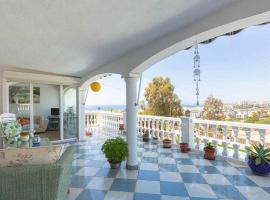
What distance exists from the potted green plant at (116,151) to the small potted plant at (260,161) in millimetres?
2522

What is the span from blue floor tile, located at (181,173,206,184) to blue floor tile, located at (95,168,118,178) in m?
1.35

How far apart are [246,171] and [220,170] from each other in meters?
0.50

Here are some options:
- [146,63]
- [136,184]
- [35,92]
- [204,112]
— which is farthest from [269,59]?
[35,92]

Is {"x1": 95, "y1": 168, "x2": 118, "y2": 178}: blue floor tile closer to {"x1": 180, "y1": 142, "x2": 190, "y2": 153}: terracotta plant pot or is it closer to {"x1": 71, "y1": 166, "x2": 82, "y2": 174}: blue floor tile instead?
{"x1": 71, "y1": 166, "x2": 82, "y2": 174}: blue floor tile

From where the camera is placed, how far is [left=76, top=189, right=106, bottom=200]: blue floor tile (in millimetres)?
2756

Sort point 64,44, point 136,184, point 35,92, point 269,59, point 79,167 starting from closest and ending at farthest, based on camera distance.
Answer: point 136,184 < point 64,44 < point 79,167 < point 35,92 < point 269,59

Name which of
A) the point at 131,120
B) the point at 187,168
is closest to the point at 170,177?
the point at 187,168

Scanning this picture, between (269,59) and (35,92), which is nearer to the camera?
(35,92)

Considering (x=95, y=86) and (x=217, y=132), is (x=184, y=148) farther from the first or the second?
(x=95, y=86)

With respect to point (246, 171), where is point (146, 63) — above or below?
above

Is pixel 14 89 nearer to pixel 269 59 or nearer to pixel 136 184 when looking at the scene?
pixel 136 184

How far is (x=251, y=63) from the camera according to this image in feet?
36.0

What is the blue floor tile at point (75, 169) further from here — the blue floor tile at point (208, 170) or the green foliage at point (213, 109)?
the green foliage at point (213, 109)

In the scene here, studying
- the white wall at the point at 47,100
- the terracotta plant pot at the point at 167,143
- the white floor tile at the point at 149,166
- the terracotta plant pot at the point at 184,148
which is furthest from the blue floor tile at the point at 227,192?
the white wall at the point at 47,100
